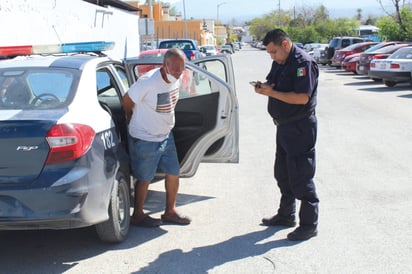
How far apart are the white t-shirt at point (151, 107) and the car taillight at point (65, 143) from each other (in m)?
0.94

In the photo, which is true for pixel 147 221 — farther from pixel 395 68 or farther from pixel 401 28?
pixel 401 28

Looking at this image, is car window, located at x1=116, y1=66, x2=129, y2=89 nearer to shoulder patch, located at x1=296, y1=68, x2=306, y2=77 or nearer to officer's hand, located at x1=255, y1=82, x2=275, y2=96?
officer's hand, located at x1=255, y1=82, x2=275, y2=96

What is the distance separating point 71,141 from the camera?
4.05 meters

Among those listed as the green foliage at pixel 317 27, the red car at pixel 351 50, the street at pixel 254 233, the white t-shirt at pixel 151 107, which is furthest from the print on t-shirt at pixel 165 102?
the green foliage at pixel 317 27

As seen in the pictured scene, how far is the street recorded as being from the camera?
440cm

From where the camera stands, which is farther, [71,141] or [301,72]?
[301,72]

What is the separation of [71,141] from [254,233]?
1.99 metres

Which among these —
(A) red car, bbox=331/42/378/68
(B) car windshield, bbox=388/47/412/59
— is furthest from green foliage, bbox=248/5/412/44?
(B) car windshield, bbox=388/47/412/59

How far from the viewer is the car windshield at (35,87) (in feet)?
14.4

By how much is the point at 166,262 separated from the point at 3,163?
4.92 ft

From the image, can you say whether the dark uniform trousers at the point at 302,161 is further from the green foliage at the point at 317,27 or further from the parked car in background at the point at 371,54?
the green foliage at the point at 317,27

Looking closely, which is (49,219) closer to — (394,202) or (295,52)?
(295,52)

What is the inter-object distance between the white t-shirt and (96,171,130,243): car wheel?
466mm

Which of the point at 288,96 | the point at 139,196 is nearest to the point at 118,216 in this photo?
the point at 139,196
